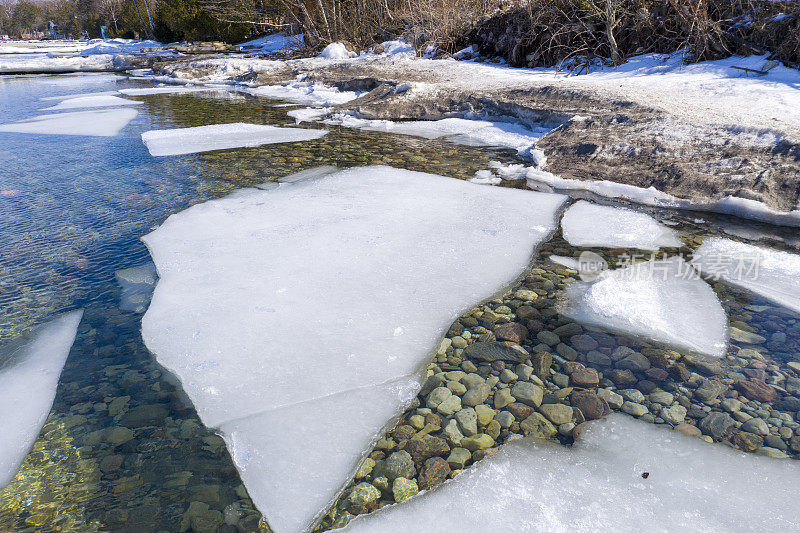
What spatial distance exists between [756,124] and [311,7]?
492 inches

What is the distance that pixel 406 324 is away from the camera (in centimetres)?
188

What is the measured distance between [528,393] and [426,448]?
42cm

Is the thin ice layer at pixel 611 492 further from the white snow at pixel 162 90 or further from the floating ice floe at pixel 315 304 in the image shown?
the white snow at pixel 162 90

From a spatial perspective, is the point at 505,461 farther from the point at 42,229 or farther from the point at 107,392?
the point at 42,229

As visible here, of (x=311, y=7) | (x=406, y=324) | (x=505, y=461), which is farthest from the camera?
(x=311, y=7)

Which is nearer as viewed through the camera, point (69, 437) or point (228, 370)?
point (69, 437)

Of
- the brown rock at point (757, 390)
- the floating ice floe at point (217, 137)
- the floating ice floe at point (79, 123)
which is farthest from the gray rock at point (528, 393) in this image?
the floating ice floe at point (79, 123)

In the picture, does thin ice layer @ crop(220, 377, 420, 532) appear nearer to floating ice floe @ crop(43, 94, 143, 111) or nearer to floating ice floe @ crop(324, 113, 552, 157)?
floating ice floe @ crop(324, 113, 552, 157)

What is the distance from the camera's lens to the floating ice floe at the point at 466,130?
465 cm

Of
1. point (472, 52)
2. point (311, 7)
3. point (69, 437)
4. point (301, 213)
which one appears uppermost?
point (311, 7)

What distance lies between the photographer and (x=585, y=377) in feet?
5.46

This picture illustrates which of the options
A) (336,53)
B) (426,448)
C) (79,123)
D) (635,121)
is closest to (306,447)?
(426,448)

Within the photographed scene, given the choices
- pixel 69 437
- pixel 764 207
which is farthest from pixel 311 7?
pixel 69 437

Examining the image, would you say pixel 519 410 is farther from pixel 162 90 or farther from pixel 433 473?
pixel 162 90
